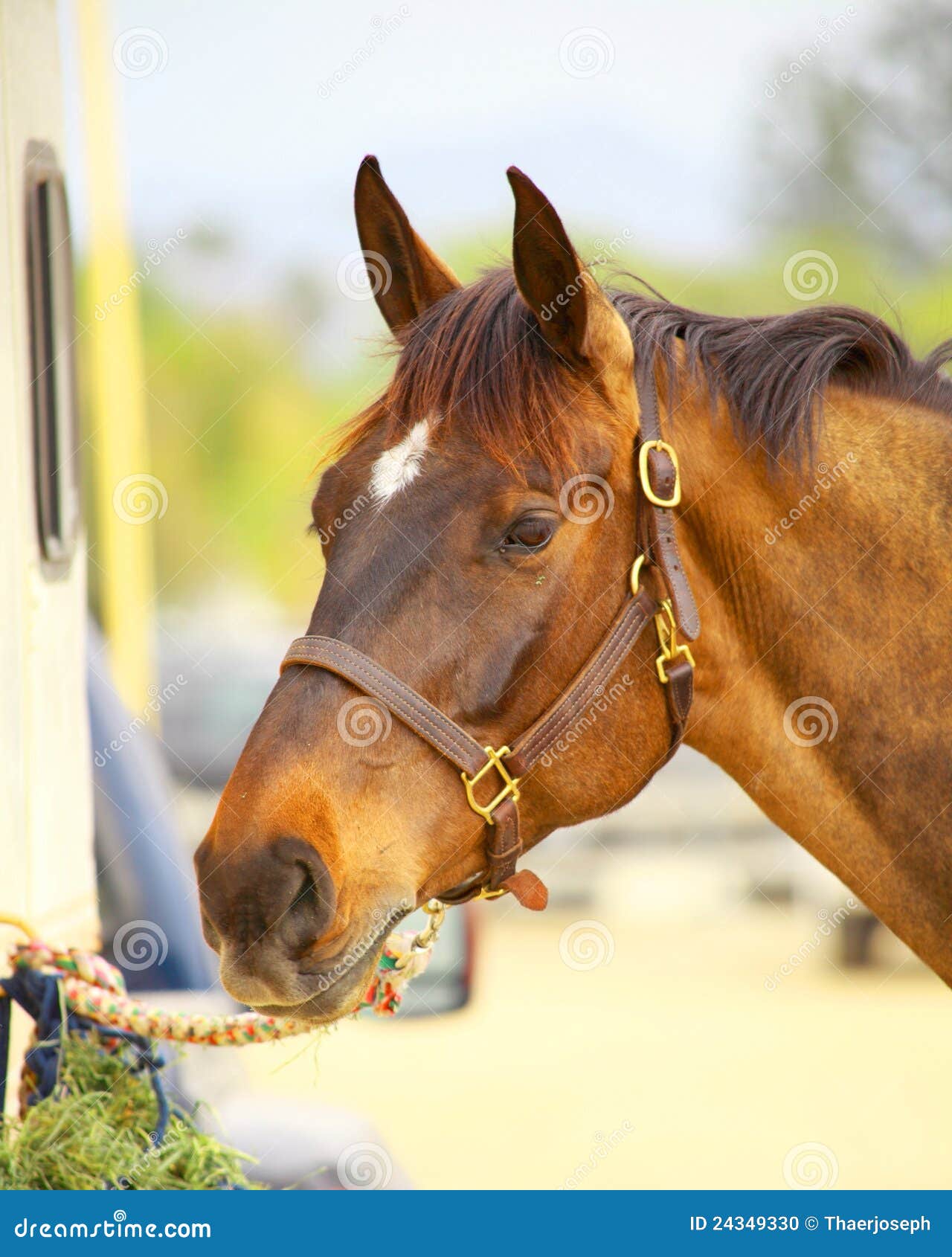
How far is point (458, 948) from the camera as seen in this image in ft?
12.0

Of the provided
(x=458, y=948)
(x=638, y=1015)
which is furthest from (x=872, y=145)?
(x=458, y=948)

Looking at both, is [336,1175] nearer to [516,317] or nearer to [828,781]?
[828,781]

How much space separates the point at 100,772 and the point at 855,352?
8.34ft

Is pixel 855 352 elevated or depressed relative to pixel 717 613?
elevated

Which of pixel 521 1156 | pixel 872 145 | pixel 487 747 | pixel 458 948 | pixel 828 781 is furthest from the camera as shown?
pixel 872 145

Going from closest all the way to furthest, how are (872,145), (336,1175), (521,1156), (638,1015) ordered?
(336,1175), (521,1156), (638,1015), (872,145)

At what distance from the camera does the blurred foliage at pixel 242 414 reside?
98.0 feet

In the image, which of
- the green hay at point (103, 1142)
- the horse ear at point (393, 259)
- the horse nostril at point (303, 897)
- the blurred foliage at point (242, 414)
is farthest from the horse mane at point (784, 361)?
the blurred foliage at point (242, 414)

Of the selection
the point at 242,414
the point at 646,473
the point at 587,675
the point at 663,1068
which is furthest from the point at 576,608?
the point at 242,414

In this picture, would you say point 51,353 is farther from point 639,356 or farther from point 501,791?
point 501,791

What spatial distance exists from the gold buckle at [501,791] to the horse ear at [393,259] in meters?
0.95

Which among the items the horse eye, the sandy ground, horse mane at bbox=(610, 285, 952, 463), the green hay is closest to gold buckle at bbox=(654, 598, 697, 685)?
the horse eye

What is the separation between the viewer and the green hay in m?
2.21

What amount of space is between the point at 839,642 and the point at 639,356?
0.69 meters
